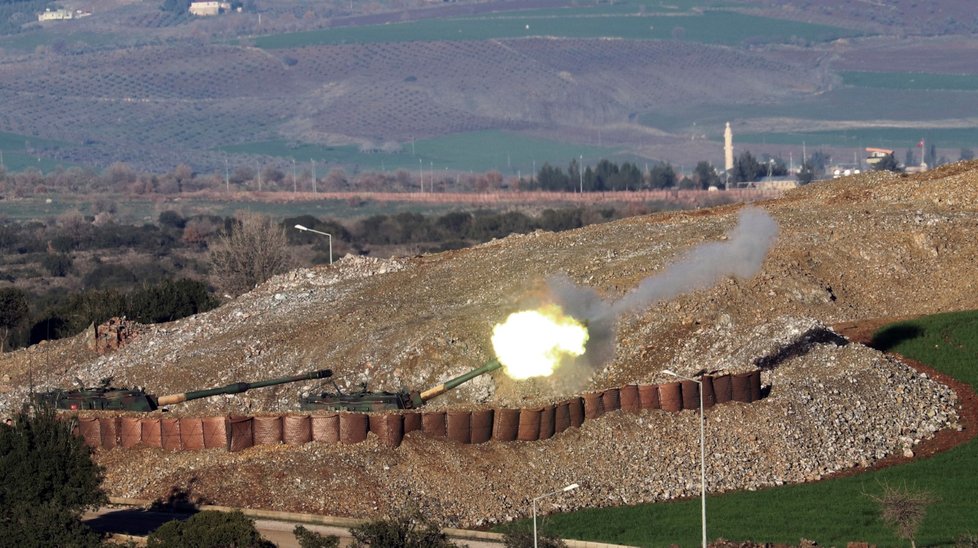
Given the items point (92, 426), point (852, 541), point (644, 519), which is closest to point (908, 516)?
point (852, 541)

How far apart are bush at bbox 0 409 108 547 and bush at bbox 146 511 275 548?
3922mm

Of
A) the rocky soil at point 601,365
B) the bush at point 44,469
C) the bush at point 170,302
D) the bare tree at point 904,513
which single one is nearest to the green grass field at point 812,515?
the bare tree at point 904,513

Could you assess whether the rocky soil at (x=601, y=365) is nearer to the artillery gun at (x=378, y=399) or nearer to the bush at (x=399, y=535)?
the artillery gun at (x=378, y=399)

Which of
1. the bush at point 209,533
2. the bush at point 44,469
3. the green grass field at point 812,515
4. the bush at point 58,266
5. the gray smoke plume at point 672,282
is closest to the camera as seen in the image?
the bush at point 209,533

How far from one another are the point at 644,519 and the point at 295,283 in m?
38.2

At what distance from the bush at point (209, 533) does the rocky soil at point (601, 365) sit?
7483mm

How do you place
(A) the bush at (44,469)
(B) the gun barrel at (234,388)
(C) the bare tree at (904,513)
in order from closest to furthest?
1. (C) the bare tree at (904,513)
2. (A) the bush at (44,469)
3. (B) the gun barrel at (234,388)

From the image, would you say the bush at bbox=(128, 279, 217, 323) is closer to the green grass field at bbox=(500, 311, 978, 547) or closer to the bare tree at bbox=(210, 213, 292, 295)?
the bare tree at bbox=(210, 213, 292, 295)

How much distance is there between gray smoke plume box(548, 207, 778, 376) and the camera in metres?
75.4

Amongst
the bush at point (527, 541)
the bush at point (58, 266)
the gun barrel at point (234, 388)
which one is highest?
the bush at point (527, 541)

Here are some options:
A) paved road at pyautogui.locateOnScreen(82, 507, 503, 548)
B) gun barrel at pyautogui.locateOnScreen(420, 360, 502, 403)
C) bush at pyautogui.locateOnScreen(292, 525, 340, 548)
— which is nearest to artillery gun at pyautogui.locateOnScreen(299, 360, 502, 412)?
gun barrel at pyautogui.locateOnScreen(420, 360, 502, 403)

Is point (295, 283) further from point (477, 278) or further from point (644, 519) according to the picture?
point (644, 519)

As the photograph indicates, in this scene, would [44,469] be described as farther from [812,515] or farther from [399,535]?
[812,515]

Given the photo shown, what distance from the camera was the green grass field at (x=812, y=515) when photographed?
2336 inches
